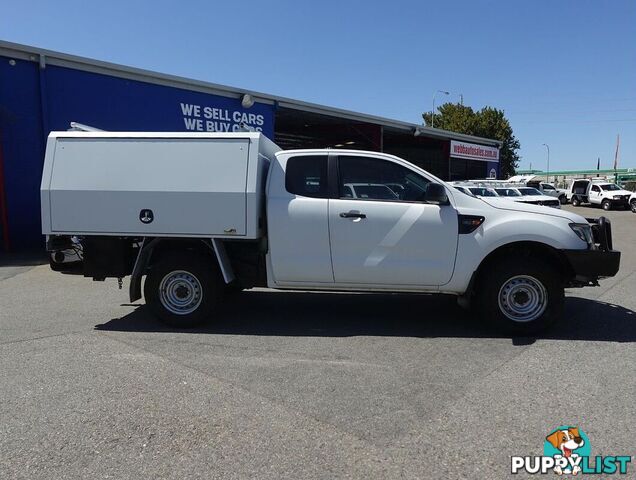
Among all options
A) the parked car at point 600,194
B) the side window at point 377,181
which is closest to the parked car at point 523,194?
the parked car at point 600,194

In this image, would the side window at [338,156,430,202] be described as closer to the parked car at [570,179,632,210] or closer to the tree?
the parked car at [570,179,632,210]

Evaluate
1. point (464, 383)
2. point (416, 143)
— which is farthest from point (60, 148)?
point (416, 143)

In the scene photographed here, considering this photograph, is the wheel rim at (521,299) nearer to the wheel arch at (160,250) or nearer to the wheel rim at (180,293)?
the wheel arch at (160,250)

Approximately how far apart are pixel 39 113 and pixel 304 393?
1243 centimetres

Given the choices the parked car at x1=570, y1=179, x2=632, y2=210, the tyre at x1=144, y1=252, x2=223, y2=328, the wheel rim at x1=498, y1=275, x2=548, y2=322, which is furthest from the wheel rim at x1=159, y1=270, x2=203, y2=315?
the parked car at x1=570, y1=179, x2=632, y2=210

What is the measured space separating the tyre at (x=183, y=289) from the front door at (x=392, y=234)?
59.0 inches

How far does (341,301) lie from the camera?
24.6ft

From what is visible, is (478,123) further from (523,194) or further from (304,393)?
(304,393)

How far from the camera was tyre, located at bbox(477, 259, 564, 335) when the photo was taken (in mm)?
5695

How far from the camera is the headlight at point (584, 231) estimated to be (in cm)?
575

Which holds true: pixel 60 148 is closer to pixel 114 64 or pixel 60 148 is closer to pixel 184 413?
pixel 184 413

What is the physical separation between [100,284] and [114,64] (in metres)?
8.00

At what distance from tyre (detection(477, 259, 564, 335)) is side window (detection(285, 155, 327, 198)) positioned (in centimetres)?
214

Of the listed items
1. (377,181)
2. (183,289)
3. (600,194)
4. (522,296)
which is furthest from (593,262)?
(600,194)
